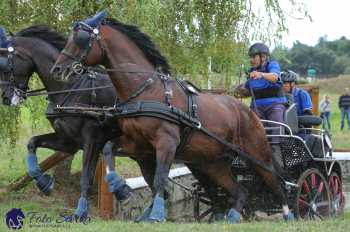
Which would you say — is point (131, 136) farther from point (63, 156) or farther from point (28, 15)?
point (28, 15)

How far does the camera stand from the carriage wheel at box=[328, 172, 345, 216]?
10352 mm

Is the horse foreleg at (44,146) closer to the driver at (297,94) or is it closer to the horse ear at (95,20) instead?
the horse ear at (95,20)

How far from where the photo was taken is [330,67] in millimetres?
84312

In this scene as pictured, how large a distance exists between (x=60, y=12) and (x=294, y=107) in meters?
4.38

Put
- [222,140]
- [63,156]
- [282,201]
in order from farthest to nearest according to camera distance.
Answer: [63,156], [282,201], [222,140]

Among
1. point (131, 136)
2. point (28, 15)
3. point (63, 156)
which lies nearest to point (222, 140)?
point (131, 136)

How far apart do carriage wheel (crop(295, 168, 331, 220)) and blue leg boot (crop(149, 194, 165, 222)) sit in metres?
2.63

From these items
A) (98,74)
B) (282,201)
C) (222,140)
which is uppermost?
(98,74)

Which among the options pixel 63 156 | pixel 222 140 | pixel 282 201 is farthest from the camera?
pixel 63 156

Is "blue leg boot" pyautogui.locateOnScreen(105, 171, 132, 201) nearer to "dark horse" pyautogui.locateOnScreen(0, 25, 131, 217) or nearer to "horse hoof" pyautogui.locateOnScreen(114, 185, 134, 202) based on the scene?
"horse hoof" pyautogui.locateOnScreen(114, 185, 134, 202)

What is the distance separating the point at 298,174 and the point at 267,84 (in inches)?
52.3

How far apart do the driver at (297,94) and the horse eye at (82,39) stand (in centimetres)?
356

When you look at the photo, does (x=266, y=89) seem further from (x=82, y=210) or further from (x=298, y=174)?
(x=82, y=210)

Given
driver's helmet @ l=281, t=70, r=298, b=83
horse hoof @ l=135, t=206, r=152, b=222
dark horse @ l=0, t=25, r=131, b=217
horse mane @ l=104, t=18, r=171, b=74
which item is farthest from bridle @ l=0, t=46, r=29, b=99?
driver's helmet @ l=281, t=70, r=298, b=83
